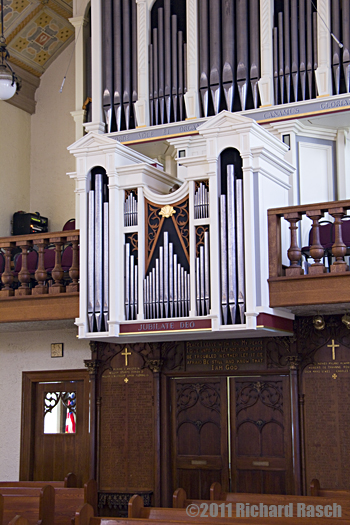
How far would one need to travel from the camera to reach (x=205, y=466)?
31.4 ft

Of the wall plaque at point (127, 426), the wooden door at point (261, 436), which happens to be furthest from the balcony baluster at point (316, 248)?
the wall plaque at point (127, 426)

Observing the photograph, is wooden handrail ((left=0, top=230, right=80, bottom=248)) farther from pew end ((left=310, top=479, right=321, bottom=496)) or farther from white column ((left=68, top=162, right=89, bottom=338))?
pew end ((left=310, top=479, right=321, bottom=496))

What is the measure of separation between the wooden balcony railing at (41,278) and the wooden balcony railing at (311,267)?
2.50 m

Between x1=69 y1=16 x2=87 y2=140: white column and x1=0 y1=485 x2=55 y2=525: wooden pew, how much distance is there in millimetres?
5530

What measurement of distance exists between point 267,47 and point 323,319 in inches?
144

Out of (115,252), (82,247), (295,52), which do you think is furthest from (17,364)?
→ (295,52)

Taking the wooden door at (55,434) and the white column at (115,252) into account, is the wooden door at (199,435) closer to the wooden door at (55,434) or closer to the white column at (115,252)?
the wooden door at (55,434)

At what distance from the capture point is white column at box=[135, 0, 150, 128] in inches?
403

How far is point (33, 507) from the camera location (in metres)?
7.48

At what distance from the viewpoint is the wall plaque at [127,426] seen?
9820mm

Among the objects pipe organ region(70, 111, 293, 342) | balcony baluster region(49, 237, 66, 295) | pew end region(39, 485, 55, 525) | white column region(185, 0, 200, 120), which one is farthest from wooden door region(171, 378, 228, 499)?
white column region(185, 0, 200, 120)

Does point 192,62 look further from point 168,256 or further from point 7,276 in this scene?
point 7,276

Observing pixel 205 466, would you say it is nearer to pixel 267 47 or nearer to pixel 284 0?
pixel 267 47

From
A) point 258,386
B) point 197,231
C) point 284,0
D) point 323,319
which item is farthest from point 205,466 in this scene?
point 284,0
